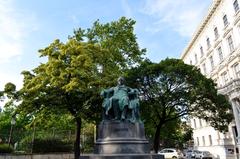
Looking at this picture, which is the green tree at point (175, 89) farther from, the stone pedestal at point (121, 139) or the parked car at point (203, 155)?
the stone pedestal at point (121, 139)

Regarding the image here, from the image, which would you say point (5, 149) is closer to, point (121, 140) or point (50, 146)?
point (50, 146)

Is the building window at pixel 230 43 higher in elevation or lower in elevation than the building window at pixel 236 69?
higher

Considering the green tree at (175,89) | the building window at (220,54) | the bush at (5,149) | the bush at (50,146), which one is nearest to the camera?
the bush at (5,149)

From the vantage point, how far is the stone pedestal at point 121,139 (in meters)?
12.0

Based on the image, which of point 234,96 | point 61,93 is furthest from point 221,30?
point 61,93

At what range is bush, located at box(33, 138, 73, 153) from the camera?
23.5 metres

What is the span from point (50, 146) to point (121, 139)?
47.5 ft

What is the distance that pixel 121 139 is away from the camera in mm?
12180

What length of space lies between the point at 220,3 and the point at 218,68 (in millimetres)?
8572

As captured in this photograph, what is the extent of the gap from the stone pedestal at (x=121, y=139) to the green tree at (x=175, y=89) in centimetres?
1238

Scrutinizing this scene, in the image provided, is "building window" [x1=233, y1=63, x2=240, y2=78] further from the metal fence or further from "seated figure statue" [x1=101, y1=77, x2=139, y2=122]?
"seated figure statue" [x1=101, y1=77, x2=139, y2=122]

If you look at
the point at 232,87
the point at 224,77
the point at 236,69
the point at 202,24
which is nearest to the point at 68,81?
the point at 232,87

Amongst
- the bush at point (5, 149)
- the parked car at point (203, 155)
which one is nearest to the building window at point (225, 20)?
the parked car at point (203, 155)

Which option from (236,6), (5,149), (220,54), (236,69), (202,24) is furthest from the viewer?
(202,24)
